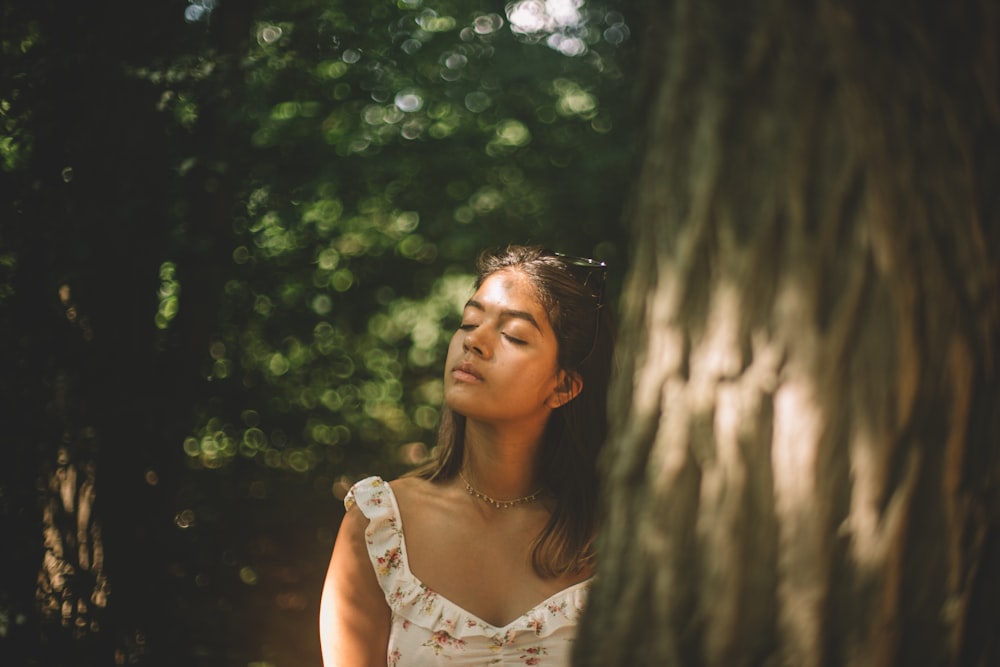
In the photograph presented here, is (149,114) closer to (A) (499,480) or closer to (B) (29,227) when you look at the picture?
(B) (29,227)

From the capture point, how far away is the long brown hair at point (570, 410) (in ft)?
9.11

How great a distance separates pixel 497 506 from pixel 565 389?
466mm

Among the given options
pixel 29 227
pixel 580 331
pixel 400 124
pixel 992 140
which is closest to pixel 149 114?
pixel 29 227

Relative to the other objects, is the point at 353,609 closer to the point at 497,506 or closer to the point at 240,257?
the point at 497,506

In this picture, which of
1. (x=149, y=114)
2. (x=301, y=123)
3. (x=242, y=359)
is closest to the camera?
(x=149, y=114)

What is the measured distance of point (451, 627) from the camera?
2.49m

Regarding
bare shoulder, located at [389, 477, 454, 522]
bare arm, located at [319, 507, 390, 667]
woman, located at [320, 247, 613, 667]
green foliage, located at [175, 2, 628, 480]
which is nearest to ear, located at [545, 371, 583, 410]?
woman, located at [320, 247, 613, 667]

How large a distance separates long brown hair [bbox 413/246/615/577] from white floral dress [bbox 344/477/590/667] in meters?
0.22

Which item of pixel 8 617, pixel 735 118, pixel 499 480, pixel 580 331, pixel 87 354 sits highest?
pixel 735 118

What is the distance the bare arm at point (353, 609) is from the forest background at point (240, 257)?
1.03 m

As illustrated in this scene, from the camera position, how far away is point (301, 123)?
3732mm

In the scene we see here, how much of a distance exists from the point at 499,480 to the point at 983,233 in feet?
6.38

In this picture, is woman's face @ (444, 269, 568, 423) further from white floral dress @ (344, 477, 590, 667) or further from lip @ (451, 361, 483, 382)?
white floral dress @ (344, 477, 590, 667)

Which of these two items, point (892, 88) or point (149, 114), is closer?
point (892, 88)
